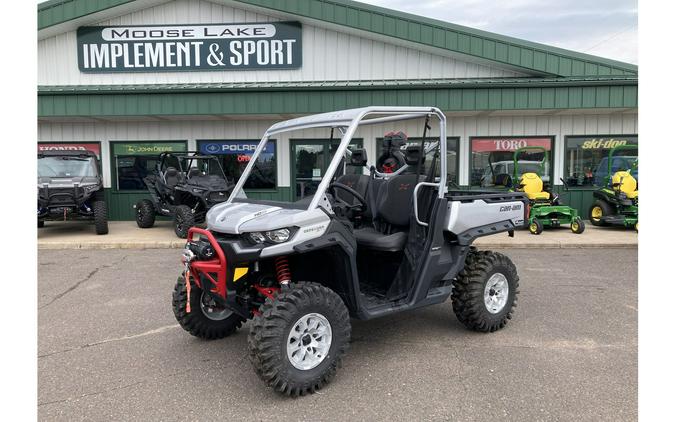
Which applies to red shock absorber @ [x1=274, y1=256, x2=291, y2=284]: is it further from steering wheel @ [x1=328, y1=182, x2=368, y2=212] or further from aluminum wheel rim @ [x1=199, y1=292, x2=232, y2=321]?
aluminum wheel rim @ [x1=199, y1=292, x2=232, y2=321]

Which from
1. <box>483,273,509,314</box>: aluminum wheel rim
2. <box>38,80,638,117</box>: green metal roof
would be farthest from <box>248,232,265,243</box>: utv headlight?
<box>38,80,638,117</box>: green metal roof

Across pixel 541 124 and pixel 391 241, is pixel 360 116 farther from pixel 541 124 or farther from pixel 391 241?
pixel 541 124

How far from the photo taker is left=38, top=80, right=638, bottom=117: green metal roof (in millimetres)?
10414

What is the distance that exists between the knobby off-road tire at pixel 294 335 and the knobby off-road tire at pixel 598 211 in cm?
976

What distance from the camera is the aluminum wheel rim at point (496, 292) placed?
457cm

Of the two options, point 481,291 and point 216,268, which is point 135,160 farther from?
point 481,291

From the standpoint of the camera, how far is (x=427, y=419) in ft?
9.84

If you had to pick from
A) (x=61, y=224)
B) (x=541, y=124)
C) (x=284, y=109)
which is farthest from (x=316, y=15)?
(x=61, y=224)

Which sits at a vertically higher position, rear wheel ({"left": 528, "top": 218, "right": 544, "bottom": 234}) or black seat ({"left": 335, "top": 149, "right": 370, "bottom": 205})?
black seat ({"left": 335, "top": 149, "right": 370, "bottom": 205})

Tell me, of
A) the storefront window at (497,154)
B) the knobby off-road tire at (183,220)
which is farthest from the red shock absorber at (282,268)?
the storefront window at (497,154)

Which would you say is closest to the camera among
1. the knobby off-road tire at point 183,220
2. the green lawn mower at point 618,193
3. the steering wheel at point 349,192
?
the steering wheel at point 349,192

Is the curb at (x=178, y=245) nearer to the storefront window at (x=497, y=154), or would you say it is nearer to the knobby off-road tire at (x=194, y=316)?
the storefront window at (x=497, y=154)

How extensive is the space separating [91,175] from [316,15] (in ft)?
22.9

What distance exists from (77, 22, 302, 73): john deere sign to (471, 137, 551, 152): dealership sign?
211 inches
